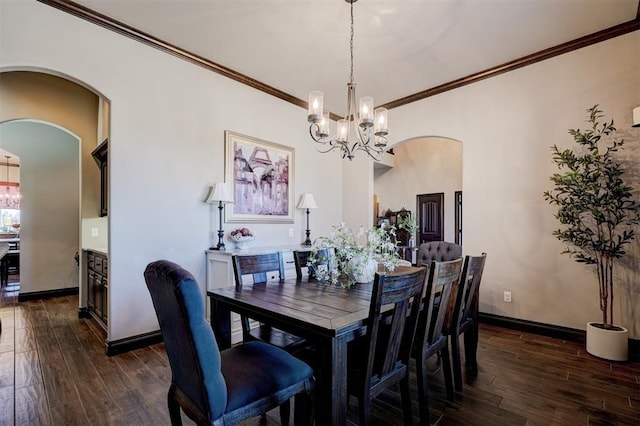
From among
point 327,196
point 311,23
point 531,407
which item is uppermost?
point 311,23

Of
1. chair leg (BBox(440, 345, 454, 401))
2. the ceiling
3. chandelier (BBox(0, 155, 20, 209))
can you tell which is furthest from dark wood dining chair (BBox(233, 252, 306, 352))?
chandelier (BBox(0, 155, 20, 209))

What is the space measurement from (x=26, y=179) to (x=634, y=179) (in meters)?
8.12

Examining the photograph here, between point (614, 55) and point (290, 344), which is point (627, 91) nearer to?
point (614, 55)

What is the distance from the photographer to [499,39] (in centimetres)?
331

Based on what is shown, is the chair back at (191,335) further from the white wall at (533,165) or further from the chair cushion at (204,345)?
the white wall at (533,165)

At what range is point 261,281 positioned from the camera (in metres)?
2.49

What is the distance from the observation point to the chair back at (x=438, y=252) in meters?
3.38

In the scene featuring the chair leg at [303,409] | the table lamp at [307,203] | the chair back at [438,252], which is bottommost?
the chair leg at [303,409]

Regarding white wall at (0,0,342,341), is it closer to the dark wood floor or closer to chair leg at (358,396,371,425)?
the dark wood floor

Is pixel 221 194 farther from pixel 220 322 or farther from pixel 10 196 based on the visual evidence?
pixel 10 196

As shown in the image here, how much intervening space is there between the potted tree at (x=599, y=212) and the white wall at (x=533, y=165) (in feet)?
0.45

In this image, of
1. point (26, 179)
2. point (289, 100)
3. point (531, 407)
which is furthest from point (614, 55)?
point (26, 179)

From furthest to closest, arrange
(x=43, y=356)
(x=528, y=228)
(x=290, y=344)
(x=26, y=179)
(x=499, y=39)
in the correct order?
(x=26, y=179)
(x=528, y=228)
(x=499, y=39)
(x=43, y=356)
(x=290, y=344)

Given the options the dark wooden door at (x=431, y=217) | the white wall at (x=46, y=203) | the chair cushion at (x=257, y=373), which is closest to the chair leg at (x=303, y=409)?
the chair cushion at (x=257, y=373)
